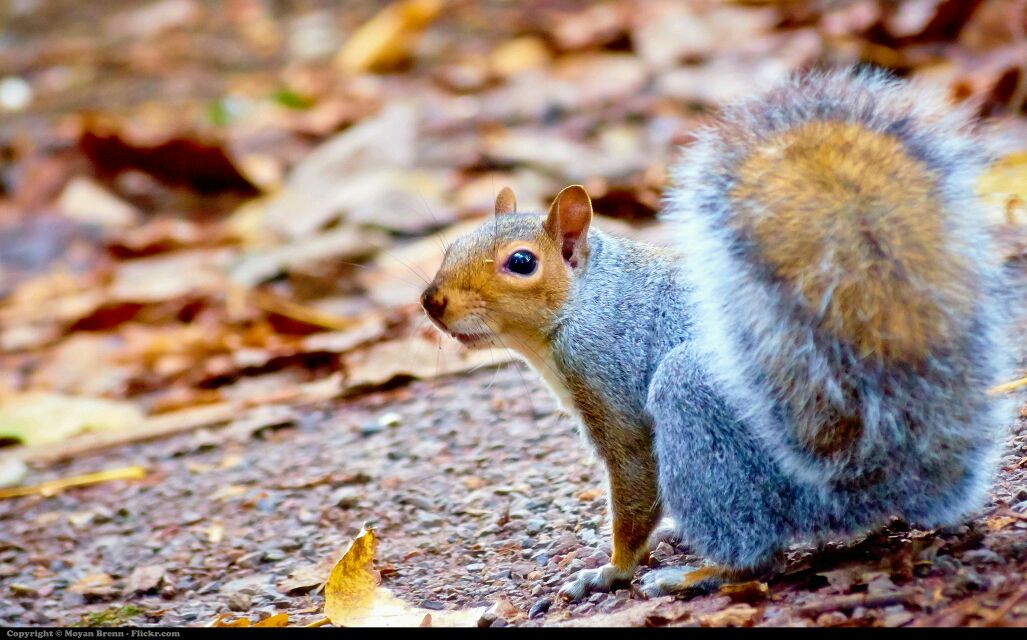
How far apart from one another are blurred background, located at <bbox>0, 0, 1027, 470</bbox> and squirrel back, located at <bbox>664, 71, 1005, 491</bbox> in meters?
0.84

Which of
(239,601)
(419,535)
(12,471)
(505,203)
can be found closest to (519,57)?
(12,471)

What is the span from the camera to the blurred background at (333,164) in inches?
185

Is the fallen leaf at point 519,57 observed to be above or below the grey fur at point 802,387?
Answer: above

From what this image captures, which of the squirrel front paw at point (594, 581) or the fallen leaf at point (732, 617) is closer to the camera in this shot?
the fallen leaf at point (732, 617)

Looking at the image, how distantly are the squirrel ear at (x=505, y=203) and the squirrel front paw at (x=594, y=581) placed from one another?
0.96m

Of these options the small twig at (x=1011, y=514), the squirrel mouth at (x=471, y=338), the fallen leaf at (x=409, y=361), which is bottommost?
the small twig at (x=1011, y=514)

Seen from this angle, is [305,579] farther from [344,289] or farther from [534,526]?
[344,289]

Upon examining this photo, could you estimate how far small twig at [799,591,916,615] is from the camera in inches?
78.8

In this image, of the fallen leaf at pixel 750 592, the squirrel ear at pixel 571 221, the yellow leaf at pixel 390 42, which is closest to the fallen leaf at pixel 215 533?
the squirrel ear at pixel 571 221

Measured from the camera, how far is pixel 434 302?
2.74m

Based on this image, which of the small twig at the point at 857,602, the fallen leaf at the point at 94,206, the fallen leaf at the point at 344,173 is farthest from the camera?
the fallen leaf at the point at 94,206

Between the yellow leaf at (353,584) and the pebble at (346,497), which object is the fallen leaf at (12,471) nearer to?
the pebble at (346,497)

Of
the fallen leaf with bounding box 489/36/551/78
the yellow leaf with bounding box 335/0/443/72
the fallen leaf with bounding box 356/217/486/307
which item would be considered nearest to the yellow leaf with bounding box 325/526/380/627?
the fallen leaf with bounding box 356/217/486/307

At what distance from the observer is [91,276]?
6.18 m
